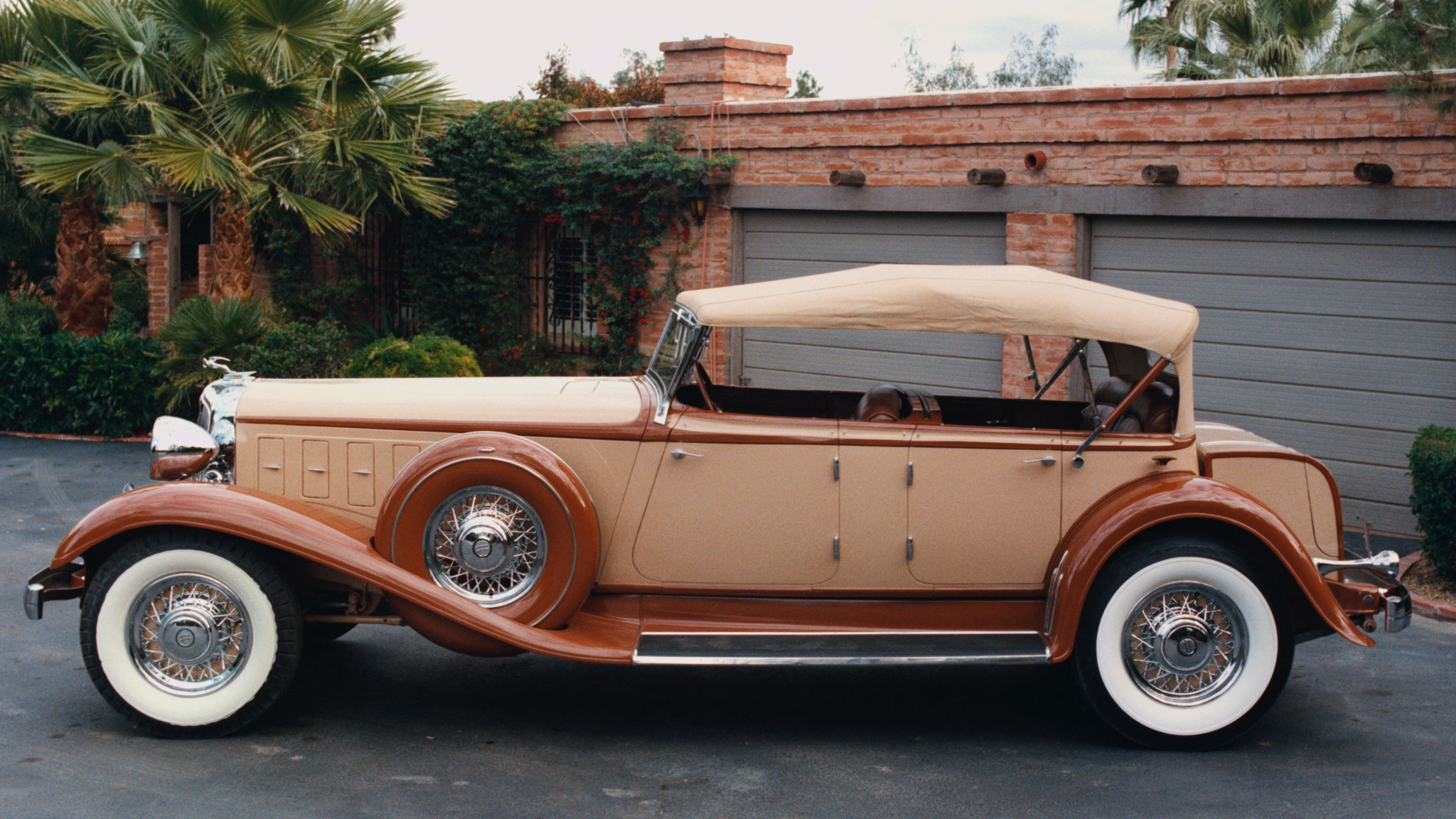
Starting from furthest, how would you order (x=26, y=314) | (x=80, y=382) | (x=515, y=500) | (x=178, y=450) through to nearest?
(x=26, y=314), (x=80, y=382), (x=178, y=450), (x=515, y=500)

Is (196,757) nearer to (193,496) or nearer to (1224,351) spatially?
(193,496)

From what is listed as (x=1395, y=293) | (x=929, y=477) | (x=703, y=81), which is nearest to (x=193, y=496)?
(x=929, y=477)

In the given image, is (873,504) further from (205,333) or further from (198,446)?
(205,333)

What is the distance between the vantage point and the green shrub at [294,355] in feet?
36.9

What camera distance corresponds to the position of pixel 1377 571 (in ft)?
17.1

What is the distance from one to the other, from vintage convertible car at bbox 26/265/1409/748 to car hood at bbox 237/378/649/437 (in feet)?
0.05

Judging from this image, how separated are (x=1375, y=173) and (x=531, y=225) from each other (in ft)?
27.9

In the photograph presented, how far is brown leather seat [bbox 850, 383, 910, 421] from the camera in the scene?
5160 millimetres

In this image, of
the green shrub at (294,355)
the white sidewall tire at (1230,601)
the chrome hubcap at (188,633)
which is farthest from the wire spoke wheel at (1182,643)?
the green shrub at (294,355)

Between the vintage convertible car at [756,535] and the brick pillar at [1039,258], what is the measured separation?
4.64 m

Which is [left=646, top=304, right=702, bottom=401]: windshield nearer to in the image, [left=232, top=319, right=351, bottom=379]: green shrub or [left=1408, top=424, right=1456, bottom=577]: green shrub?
[left=1408, top=424, right=1456, bottom=577]: green shrub

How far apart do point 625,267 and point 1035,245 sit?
4.31 m

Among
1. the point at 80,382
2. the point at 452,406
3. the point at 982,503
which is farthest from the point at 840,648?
the point at 80,382

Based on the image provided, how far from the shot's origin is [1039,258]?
10180 mm
